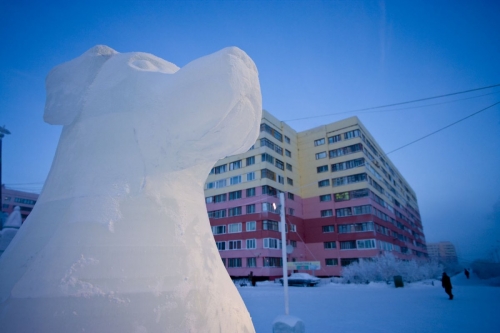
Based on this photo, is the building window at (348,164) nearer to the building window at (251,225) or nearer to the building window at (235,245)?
the building window at (251,225)

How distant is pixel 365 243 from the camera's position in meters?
28.1

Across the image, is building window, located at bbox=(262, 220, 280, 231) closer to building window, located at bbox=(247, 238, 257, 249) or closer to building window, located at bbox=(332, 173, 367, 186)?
building window, located at bbox=(247, 238, 257, 249)

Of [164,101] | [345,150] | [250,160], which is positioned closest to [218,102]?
[164,101]

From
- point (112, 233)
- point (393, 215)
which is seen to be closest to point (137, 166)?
point (112, 233)

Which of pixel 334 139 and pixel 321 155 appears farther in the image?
pixel 321 155

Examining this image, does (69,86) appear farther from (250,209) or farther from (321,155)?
(321,155)

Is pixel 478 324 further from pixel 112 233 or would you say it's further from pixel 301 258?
pixel 301 258

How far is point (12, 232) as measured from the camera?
2.21 meters

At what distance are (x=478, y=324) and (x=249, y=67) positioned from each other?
851 centimetres

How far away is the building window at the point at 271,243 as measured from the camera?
88.1ft

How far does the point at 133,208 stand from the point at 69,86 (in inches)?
33.4

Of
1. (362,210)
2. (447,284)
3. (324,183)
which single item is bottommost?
(447,284)

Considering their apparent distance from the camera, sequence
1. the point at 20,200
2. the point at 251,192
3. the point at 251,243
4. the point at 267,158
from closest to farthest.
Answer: the point at 251,243, the point at 251,192, the point at 267,158, the point at 20,200

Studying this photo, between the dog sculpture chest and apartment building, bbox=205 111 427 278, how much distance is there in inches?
1018
